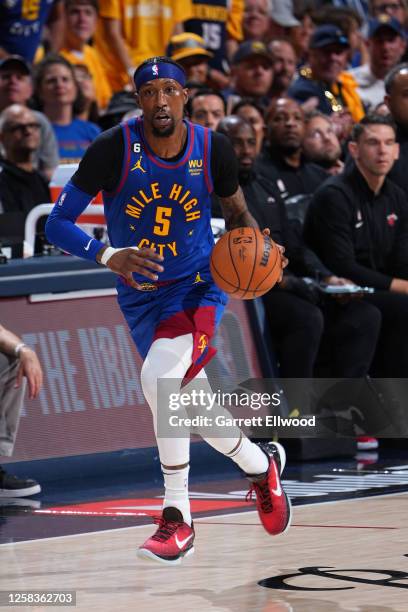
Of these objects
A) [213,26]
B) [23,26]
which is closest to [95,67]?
[23,26]

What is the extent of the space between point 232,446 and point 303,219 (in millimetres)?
3910

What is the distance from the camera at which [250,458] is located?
5793 millimetres

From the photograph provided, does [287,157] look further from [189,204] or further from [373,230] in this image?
[189,204]

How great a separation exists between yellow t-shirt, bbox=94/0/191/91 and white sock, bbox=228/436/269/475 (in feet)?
23.9

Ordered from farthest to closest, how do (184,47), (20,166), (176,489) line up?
(184,47), (20,166), (176,489)

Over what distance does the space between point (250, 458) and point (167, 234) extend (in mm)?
1100

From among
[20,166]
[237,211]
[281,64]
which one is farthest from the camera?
[281,64]

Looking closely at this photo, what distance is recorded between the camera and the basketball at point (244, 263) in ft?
17.8

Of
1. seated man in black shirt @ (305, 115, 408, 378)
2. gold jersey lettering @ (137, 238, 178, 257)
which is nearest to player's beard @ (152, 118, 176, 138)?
gold jersey lettering @ (137, 238, 178, 257)

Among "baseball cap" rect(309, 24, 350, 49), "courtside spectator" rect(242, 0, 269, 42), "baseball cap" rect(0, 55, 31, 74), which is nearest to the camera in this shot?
"baseball cap" rect(0, 55, 31, 74)

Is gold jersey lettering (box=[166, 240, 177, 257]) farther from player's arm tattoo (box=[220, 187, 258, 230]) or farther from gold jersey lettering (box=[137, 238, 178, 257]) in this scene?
player's arm tattoo (box=[220, 187, 258, 230])

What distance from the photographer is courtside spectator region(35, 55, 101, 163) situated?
10.5 meters

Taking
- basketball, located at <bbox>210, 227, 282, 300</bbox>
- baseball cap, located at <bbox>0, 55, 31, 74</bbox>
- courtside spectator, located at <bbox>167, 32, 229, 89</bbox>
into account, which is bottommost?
basketball, located at <bbox>210, 227, 282, 300</bbox>

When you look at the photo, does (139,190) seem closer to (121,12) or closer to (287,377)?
(287,377)
